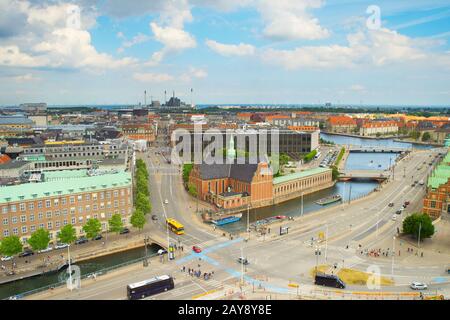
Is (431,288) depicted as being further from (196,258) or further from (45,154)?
(45,154)

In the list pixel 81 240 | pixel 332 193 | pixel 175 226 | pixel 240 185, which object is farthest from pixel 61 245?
pixel 332 193

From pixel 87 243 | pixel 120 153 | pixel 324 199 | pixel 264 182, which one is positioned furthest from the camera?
pixel 120 153

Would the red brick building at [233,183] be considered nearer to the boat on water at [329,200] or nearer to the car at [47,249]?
the boat on water at [329,200]

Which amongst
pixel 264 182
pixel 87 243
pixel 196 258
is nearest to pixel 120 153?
pixel 264 182

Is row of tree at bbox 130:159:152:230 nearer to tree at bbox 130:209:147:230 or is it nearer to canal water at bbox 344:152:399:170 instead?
tree at bbox 130:209:147:230

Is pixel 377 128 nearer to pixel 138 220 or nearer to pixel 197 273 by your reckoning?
pixel 138 220
